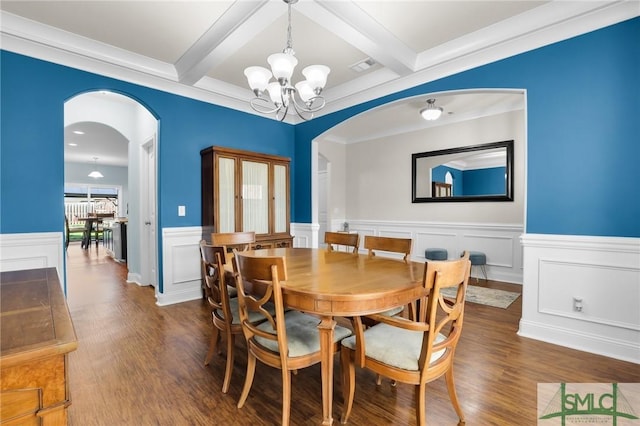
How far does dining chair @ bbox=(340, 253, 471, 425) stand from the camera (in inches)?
53.5

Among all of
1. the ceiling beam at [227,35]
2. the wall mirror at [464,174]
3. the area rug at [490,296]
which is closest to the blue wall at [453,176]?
the wall mirror at [464,174]

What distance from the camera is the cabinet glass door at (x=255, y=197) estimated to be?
3.97 metres

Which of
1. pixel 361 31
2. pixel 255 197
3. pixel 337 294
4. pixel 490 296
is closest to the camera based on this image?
pixel 337 294

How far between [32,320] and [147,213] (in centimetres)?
400

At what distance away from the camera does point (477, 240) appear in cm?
489

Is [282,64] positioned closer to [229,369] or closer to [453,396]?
[229,369]

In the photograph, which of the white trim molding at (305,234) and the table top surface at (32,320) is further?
the white trim molding at (305,234)

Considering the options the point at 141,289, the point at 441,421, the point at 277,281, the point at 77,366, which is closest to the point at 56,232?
the point at 77,366

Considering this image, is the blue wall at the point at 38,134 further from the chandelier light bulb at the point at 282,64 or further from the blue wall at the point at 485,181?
the blue wall at the point at 485,181

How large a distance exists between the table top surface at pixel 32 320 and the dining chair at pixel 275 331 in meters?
0.75

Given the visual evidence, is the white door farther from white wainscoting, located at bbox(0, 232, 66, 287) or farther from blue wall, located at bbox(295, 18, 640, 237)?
blue wall, located at bbox(295, 18, 640, 237)

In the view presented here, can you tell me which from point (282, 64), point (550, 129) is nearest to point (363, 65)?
point (282, 64)

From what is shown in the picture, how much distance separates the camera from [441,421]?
1.65 m

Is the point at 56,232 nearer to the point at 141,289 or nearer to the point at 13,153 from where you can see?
the point at 13,153
